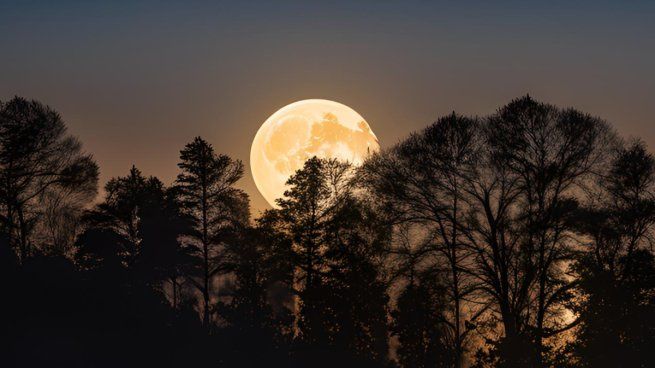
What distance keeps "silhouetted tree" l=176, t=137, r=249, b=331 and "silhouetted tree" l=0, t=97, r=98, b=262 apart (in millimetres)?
8094

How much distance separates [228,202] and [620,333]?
26.6m

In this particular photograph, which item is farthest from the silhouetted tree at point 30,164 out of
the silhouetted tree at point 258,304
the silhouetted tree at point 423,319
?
the silhouetted tree at point 423,319

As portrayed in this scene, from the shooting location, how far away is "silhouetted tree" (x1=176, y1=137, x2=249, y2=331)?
52.0 m

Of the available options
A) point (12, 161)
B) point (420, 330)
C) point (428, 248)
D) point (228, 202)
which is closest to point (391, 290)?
point (420, 330)

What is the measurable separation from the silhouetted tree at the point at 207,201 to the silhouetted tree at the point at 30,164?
8.09 metres

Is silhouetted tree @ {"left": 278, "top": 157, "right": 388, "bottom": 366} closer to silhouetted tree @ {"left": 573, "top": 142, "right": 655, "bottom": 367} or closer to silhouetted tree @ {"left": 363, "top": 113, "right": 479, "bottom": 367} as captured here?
silhouetted tree @ {"left": 363, "top": 113, "right": 479, "bottom": 367}

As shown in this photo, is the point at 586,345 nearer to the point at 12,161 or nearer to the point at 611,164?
the point at 611,164

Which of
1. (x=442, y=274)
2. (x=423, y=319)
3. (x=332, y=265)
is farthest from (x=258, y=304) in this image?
(x=442, y=274)

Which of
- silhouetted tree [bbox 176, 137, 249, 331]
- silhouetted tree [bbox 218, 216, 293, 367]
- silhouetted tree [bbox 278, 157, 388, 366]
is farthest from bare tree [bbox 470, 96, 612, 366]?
silhouetted tree [bbox 176, 137, 249, 331]

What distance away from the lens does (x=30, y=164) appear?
52.8 metres

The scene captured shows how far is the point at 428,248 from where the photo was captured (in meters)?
38.8

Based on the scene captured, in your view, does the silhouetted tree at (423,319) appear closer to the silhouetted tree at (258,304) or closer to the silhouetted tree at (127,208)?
the silhouetted tree at (258,304)

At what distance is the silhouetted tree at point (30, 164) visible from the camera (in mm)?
51094

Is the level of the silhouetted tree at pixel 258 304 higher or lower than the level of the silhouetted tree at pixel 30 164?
lower
